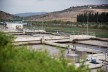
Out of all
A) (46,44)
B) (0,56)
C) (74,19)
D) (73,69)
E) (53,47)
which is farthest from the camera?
(74,19)

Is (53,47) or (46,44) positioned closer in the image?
(53,47)

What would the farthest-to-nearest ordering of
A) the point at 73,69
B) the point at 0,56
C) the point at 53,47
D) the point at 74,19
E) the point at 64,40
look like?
the point at 74,19
the point at 64,40
the point at 53,47
the point at 0,56
the point at 73,69

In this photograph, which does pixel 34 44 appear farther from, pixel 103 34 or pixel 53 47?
pixel 103 34

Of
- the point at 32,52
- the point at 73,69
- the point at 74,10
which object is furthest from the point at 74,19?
the point at 73,69

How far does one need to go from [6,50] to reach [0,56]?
30 cm

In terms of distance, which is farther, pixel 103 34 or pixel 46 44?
pixel 103 34

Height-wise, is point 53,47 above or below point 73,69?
below

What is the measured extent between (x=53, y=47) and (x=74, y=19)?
1737cm

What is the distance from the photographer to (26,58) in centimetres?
446

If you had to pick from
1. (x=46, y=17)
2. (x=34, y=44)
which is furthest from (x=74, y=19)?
(x=34, y=44)

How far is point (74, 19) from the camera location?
27297mm

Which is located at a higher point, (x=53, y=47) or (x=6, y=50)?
(x=6, y=50)

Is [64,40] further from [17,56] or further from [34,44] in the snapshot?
[17,56]

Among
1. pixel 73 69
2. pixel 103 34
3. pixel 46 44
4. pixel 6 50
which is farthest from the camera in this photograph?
pixel 103 34
